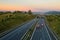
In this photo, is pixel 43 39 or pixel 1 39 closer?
pixel 1 39

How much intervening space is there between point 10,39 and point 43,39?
10.5 m

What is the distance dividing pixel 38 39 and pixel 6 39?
394 inches

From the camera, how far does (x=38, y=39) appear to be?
5450 centimetres

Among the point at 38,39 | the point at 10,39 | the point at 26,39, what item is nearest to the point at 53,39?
the point at 38,39

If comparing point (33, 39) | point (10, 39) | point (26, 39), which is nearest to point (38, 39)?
point (33, 39)

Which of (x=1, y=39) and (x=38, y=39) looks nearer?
(x=1, y=39)

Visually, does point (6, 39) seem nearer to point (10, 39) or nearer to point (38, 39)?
point (10, 39)

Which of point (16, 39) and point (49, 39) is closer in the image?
point (16, 39)

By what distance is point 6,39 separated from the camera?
49469 millimetres

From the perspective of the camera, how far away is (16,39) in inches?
2005

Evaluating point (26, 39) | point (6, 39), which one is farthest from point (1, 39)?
point (26, 39)

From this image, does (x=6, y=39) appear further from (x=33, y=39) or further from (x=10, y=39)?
(x=33, y=39)

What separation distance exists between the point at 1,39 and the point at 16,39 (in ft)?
13.6

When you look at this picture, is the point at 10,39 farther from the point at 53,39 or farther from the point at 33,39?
the point at 53,39
